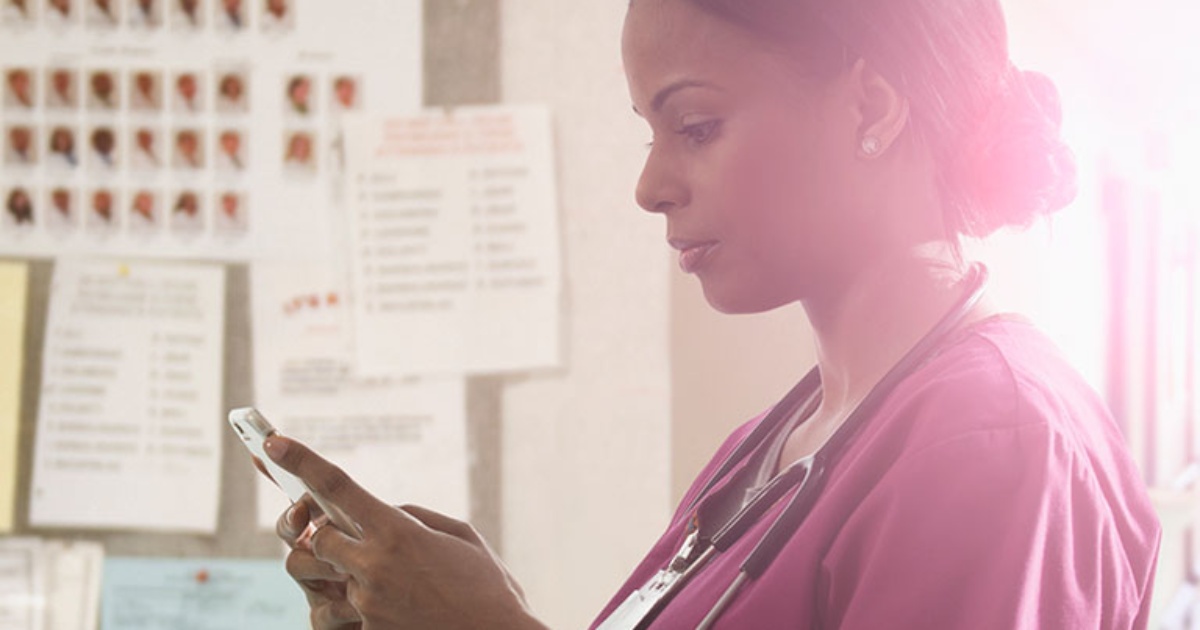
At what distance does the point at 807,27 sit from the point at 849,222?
0.09 m

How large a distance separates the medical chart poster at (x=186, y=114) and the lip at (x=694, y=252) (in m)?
0.55

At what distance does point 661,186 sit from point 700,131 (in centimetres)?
3

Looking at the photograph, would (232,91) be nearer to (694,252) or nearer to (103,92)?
(103,92)

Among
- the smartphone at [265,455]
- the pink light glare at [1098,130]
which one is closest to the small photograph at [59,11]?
the smartphone at [265,455]

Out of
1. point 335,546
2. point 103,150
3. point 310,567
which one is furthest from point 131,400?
point 335,546

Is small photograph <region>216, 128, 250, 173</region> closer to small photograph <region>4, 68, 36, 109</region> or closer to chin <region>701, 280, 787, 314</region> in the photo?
small photograph <region>4, 68, 36, 109</region>

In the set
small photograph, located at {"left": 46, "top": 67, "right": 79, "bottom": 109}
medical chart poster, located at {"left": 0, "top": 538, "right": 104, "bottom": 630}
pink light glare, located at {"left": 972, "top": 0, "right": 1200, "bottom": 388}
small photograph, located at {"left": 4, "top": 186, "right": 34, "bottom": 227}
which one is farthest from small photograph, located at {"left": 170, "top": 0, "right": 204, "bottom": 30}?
pink light glare, located at {"left": 972, "top": 0, "right": 1200, "bottom": 388}

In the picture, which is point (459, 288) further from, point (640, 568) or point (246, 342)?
point (640, 568)

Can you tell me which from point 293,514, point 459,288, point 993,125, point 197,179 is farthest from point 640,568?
point 197,179

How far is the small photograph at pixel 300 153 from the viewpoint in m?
1.08

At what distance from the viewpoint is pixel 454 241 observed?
108 centimetres

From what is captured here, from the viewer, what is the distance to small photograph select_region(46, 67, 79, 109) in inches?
42.7

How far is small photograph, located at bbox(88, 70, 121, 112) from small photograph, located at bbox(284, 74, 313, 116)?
15 cm

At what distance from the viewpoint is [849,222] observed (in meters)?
0.56
